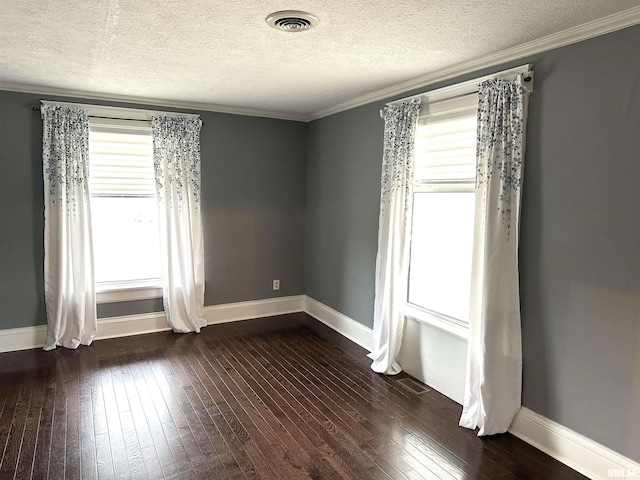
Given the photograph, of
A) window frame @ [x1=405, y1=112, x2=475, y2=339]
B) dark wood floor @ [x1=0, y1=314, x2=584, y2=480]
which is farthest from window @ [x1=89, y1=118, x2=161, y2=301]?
window frame @ [x1=405, y1=112, x2=475, y2=339]

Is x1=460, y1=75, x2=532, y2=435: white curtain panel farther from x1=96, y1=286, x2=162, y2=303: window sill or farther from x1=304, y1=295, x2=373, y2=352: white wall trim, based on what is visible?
x1=96, y1=286, x2=162, y2=303: window sill

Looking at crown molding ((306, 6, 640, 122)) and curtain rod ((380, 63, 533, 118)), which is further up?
crown molding ((306, 6, 640, 122))

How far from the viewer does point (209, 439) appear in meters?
2.68

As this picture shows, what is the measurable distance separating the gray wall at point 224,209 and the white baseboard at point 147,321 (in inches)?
2.8

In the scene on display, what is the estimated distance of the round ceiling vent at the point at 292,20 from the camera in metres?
2.15

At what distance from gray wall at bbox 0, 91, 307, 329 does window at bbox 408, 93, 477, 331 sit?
1.99 m

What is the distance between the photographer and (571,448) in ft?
8.11

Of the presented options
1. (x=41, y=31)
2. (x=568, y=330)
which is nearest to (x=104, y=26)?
(x=41, y=31)

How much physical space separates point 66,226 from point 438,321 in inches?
132

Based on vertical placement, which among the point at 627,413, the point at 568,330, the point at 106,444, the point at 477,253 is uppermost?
the point at 477,253

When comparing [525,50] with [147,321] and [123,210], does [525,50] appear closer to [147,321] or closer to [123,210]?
[123,210]

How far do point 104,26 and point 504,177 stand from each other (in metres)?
2.42

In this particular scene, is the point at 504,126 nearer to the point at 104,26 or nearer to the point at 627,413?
the point at 627,413

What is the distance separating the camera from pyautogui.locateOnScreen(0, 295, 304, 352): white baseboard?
158 inches
